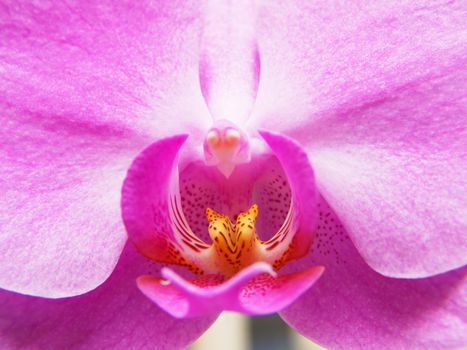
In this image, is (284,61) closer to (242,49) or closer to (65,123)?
(242,49)

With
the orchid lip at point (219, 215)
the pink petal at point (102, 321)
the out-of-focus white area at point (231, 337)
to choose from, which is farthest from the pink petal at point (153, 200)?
the out-of-focus white area at point (231, 337)

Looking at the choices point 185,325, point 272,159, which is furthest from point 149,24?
Answer: point 185,325

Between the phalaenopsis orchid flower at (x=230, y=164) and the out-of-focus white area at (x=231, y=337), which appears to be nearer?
the phalaenopsis orchid flower at (x=230, y=164)

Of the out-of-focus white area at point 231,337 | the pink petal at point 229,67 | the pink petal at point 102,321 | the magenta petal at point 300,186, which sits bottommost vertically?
the out-of-focus white area at point 231,337

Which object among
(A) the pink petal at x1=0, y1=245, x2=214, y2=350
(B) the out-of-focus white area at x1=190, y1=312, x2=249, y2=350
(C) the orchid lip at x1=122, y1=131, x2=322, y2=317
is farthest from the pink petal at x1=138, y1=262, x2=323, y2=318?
(B) the out-of-focus white area at x1=190, y1=312, x2=249, y2=350

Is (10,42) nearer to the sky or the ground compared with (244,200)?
nearer to the sky

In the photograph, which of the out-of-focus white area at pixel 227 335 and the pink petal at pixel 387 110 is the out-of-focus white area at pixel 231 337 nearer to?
the out-of-focus white area at pixel 227 335
